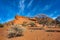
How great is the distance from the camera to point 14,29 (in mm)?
18812

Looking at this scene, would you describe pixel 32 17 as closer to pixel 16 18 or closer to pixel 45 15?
pixel 16 18

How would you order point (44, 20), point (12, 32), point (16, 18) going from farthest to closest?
point (16, 18) < point (44, 20) < point (12, 32)

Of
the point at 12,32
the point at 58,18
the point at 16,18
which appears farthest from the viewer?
the point at 16,18

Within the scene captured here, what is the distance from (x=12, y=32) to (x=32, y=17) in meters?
57.1

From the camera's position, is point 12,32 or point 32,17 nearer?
point 12,32

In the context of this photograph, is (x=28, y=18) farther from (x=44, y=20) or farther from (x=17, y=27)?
(x=17, y=27)

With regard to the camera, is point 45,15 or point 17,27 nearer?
point 17,27

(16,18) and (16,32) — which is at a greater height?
(16,18)

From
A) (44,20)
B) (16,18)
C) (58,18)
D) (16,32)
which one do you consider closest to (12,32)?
(16,32)

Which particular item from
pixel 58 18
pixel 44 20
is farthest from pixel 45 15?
pixel 58 18

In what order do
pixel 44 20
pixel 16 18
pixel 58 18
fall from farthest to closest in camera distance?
pixel 16 18
pixel 44 20
pixel 58 18

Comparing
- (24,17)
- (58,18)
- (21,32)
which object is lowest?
(21,32)

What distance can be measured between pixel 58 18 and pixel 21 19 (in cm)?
2513

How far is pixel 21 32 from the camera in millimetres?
18984
